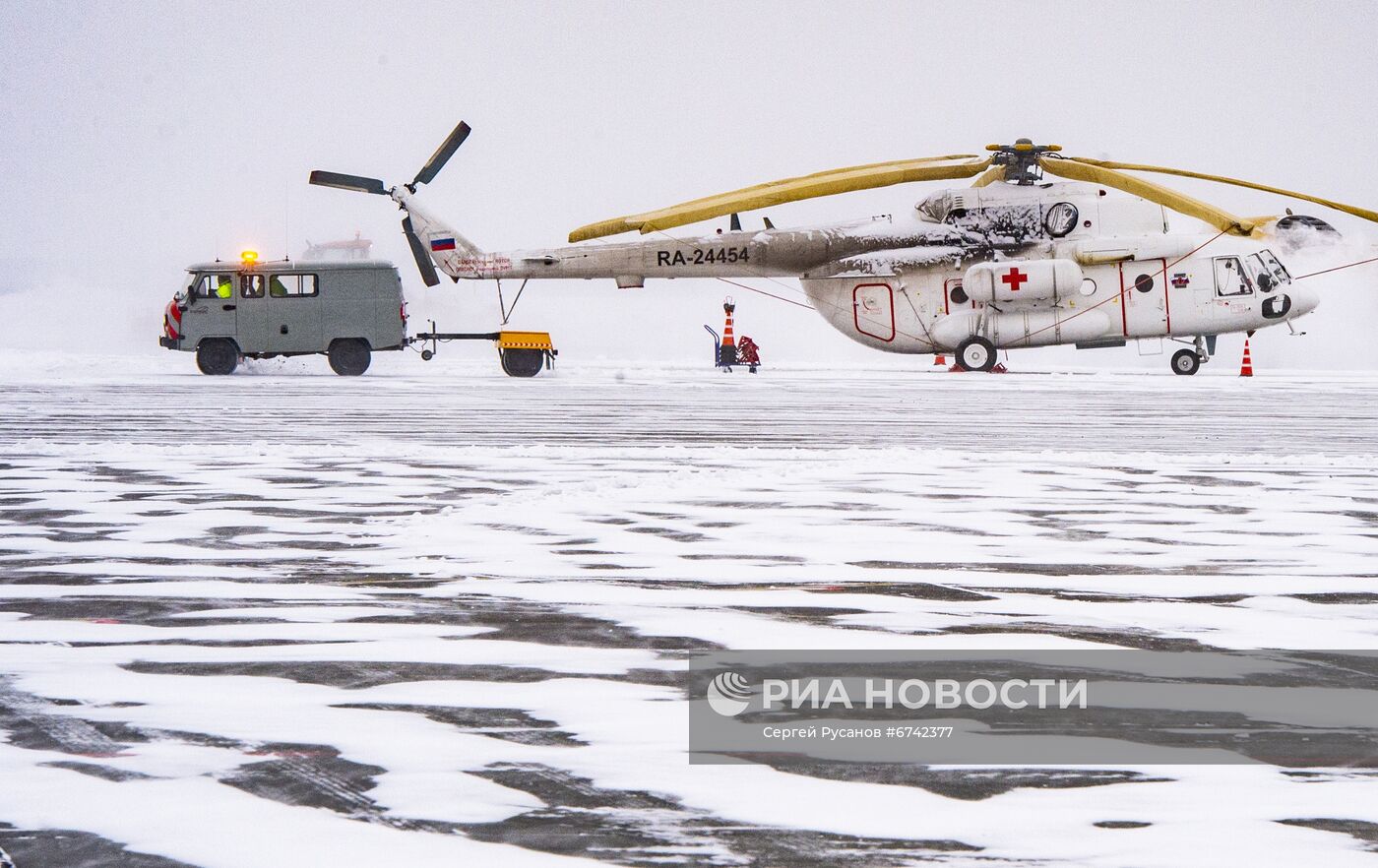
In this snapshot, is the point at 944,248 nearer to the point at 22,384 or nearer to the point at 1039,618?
the point at 22,384

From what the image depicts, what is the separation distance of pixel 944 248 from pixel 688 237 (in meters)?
3.93

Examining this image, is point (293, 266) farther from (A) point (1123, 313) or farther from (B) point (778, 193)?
(A) point (1123, 313)

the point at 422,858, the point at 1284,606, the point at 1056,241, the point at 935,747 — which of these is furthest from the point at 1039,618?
the point at 1056,241

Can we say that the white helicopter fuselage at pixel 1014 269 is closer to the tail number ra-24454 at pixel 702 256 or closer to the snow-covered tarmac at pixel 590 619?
the tail number ra-24454 at pixel 702 256

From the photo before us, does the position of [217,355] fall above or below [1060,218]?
below

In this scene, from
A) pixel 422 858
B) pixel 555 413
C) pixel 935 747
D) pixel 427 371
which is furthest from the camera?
pixel 427 371

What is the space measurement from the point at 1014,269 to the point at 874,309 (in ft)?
7.22

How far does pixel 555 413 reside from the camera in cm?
1265

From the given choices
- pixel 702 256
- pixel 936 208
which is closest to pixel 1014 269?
pixel 936 208

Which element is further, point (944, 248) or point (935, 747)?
point (944, 248)

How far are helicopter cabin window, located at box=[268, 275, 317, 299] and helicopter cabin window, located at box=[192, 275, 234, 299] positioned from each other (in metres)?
0.69

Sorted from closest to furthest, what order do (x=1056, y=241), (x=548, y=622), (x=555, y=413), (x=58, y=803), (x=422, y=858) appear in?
(x=422, y=858), (x=58, y=803), (x=548, y=622), (x=555, y=413), (x=1056, y=241)

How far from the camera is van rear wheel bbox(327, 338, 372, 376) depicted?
23.4 metres

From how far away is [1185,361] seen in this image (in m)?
21.5
